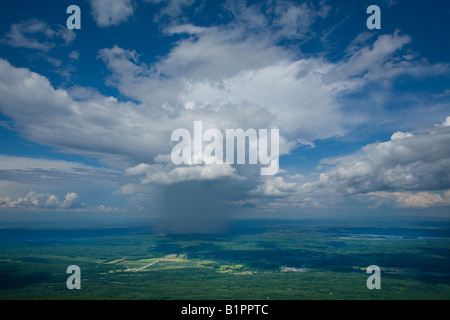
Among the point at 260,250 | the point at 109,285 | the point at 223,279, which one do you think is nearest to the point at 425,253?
the point at 260,250

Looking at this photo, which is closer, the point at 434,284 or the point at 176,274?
the point at 434,284

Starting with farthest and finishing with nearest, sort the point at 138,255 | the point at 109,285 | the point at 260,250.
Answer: the point at 260,250, the point at 138,255, the point at 109,285

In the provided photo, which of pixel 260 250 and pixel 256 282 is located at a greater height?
pixel 256 282
